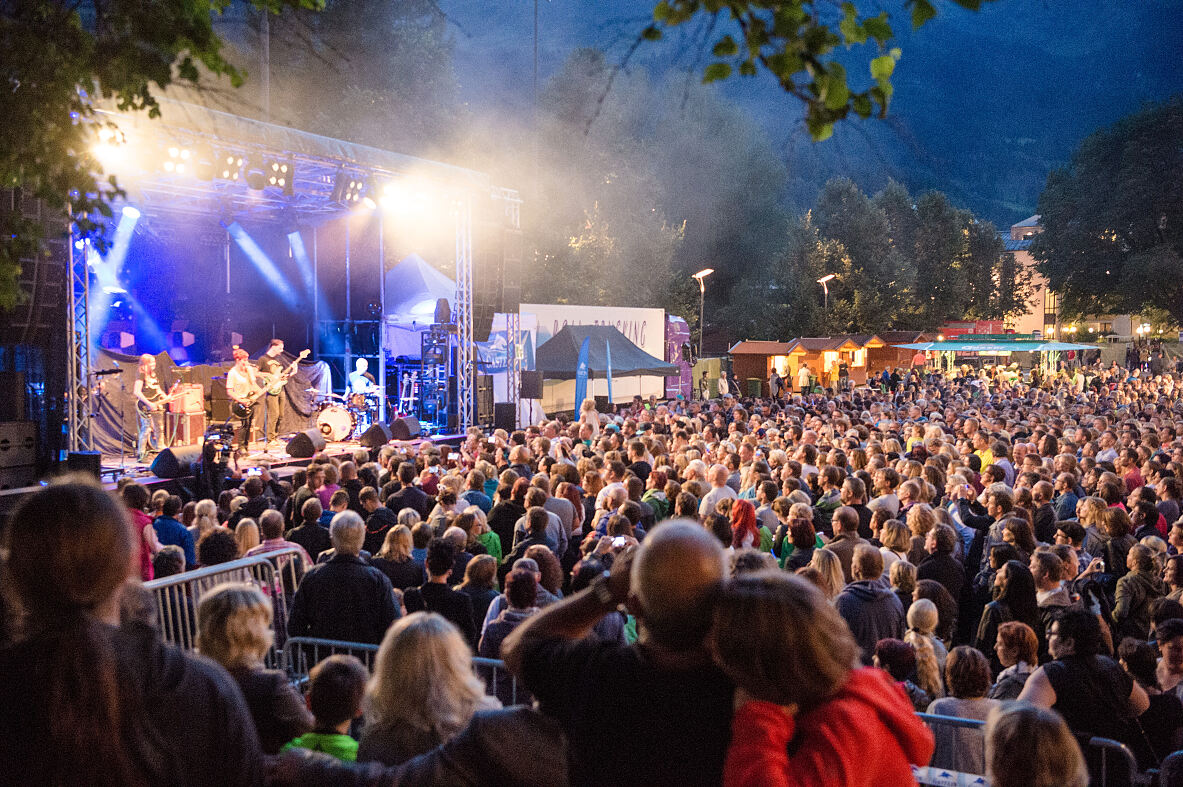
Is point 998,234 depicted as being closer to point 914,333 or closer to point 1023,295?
point 1023,295

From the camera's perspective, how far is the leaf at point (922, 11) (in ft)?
6.85

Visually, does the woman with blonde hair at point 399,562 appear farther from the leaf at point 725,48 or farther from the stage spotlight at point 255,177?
the stage spotlight at point 255,177

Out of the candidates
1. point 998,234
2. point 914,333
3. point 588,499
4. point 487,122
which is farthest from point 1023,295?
point 588,499

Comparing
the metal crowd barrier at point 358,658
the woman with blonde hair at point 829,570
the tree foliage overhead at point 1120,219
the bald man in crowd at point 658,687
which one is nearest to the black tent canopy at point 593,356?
the woman with blonde hair at point 829,570

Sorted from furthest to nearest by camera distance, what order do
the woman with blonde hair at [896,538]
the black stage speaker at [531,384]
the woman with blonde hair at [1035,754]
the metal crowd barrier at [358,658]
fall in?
1. the black stage speaker at [531,384]
2. the woman with blonde hair at [896,538]
3. the metal crowd barrier at [358,658]
4. the woman with blonde hair at [1035,754]

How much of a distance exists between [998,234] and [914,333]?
19.8 meters

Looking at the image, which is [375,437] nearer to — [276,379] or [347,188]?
[276,379]

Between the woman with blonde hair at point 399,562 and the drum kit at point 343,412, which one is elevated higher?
the drum kit at point 343,412

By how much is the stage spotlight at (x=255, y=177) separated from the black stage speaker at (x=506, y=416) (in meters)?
6.17

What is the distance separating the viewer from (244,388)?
1540cm

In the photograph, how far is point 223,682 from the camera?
5.57 ft

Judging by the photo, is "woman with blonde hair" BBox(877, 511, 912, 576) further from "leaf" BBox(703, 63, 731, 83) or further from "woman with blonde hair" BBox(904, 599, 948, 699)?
"leaf" BBox(703, 63, 731, 83)

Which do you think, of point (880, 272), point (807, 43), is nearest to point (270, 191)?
point (807, 43)

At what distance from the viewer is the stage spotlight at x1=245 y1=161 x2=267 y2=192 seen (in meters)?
12.4
